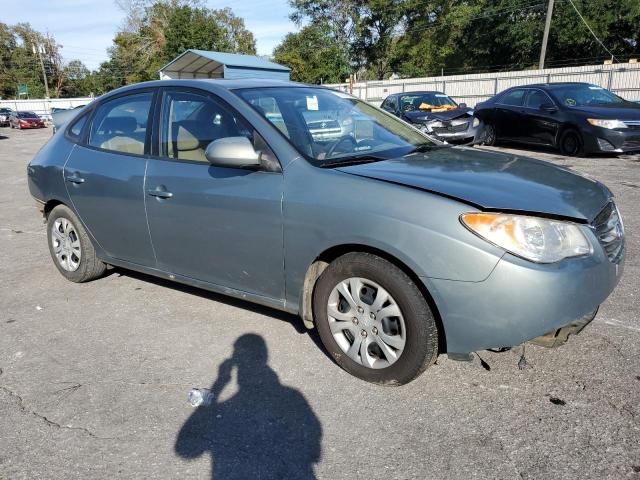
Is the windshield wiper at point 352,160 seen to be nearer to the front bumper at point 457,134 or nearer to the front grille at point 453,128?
the front bumper at point 457,134

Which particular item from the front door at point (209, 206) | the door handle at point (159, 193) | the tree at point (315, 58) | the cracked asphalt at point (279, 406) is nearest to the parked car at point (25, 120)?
the tree at point (315, 58)

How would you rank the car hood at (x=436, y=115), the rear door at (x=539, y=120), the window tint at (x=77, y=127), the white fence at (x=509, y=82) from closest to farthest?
the window tint at (x=77, y=127) → the rear door at (x=539, y=120) → the car hood at (x=436, y=115) → the white fence at (x=509, y=82)

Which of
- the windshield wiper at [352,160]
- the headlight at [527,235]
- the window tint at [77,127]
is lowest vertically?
the headlight at [527,235]

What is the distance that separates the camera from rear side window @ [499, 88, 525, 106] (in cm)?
1198

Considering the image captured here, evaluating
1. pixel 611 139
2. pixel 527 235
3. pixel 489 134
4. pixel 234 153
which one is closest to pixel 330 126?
pixel 234 153

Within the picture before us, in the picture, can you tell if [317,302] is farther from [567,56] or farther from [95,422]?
[567,56]

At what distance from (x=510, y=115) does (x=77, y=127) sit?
33.3 feet

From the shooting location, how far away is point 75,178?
4.29 m

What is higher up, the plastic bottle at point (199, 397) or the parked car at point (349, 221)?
the parked car at point (349, 221)

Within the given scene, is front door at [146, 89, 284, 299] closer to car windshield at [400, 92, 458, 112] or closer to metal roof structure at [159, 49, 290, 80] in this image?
car windshield at [400, 92, 458, 112]

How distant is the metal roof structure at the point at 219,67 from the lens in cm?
2420

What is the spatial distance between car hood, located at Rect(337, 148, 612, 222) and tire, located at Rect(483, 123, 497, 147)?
32.9 ft

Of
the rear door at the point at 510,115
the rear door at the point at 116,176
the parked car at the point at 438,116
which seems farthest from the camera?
the parked car at the point at 438,116

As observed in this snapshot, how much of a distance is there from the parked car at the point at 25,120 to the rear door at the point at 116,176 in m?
39.9
